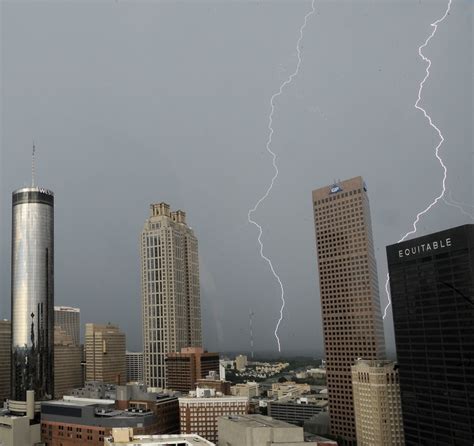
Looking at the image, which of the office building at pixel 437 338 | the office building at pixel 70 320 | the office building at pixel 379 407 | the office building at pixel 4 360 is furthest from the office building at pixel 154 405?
the office building at pixel 70 320

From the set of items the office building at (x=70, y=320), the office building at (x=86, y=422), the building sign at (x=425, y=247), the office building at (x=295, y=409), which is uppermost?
the building sign at (x=425, y=247)

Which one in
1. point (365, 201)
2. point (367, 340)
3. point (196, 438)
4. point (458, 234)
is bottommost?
point (196, 438)

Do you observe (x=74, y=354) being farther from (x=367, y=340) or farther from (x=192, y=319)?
(x=367, y=340)

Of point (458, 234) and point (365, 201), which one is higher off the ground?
point (365, 201)

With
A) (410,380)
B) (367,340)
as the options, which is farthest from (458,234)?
(367,340)

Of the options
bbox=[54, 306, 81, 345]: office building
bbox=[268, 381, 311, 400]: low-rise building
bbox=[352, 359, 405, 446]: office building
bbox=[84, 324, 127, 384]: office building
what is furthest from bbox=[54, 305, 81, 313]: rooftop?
bbox=[352, 359, 405, 446]: office building

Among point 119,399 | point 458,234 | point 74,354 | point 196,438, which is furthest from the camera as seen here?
point 74,354

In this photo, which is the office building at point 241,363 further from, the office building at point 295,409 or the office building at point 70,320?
the office building at point 70,320

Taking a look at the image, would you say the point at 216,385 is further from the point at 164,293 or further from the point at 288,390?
the point at 288,390
